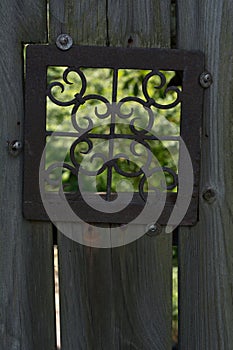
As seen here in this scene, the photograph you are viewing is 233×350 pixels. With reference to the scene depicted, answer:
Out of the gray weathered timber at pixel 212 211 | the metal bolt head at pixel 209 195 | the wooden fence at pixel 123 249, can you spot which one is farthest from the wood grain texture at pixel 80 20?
the metal bolt head at pixel 209 195

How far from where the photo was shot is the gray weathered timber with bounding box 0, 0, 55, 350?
1676 mm

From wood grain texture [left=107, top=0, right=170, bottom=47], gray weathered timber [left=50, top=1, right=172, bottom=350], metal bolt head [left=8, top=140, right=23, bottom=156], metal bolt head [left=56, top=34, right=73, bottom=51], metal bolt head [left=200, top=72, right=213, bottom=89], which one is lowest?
gray weathered timber [left=50, top=1, right=172, bottom=350]

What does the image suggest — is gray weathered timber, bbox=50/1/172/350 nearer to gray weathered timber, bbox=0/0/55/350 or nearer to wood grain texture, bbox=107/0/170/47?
gray weathered timber, bbox=0/0/55/350

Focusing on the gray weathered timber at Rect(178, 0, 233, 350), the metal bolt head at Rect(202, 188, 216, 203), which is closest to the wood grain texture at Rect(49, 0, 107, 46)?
the gray weathered timber at Rect(178, 0, 233, 350)

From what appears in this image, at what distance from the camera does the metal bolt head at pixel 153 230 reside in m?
1.70

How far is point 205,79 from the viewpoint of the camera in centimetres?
166

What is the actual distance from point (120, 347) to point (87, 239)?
0.32 m

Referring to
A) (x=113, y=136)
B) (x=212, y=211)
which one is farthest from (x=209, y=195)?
(x=113, y=136)

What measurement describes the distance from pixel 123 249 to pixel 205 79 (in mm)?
510

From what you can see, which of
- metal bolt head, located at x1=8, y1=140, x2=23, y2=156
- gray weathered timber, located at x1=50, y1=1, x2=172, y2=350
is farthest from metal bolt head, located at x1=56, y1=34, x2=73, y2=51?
gray weathered timber, located at x1=50, y1=1, x2=172, y2=350

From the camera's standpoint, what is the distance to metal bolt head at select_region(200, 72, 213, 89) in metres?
1.66

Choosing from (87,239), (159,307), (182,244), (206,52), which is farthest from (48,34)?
(159,307)

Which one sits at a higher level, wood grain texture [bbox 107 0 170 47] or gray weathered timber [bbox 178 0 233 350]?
wood grain texture [bbox 107 0 170 47]

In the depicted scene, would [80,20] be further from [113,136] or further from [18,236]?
[18,236]
